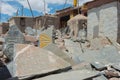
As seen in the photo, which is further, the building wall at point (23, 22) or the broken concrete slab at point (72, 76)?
the building wall at point (23, 22)

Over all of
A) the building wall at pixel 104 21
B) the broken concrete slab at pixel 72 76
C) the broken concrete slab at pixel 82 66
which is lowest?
the broken concrete slab at pixel 72 76

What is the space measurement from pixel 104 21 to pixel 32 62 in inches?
277

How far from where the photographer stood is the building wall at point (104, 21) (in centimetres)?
1155

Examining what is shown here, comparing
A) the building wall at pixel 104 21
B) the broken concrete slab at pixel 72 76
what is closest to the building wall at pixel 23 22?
the building wall at pixel 104 21

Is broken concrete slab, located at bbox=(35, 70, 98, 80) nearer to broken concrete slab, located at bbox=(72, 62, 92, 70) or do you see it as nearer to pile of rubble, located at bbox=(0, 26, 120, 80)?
pile of rubble, located at bbox=(0, 26, 120, 80)

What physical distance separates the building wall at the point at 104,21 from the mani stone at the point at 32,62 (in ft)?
18.8

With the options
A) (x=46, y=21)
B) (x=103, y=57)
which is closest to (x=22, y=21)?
(x=46, y=21)

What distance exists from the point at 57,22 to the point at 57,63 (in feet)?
50.9

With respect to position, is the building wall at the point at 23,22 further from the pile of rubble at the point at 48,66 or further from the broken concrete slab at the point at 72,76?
the broken concrete slab at the point at 72,76

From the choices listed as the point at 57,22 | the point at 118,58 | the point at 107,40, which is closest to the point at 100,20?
the point at 107,40

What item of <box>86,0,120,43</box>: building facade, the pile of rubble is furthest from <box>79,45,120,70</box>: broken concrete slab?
<box>86,0,120,43</box>: building facade

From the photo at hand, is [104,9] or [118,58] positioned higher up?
[104,9]

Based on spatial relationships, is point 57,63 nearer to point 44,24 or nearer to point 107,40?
point 107,40

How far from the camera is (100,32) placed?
1245 centimetres
